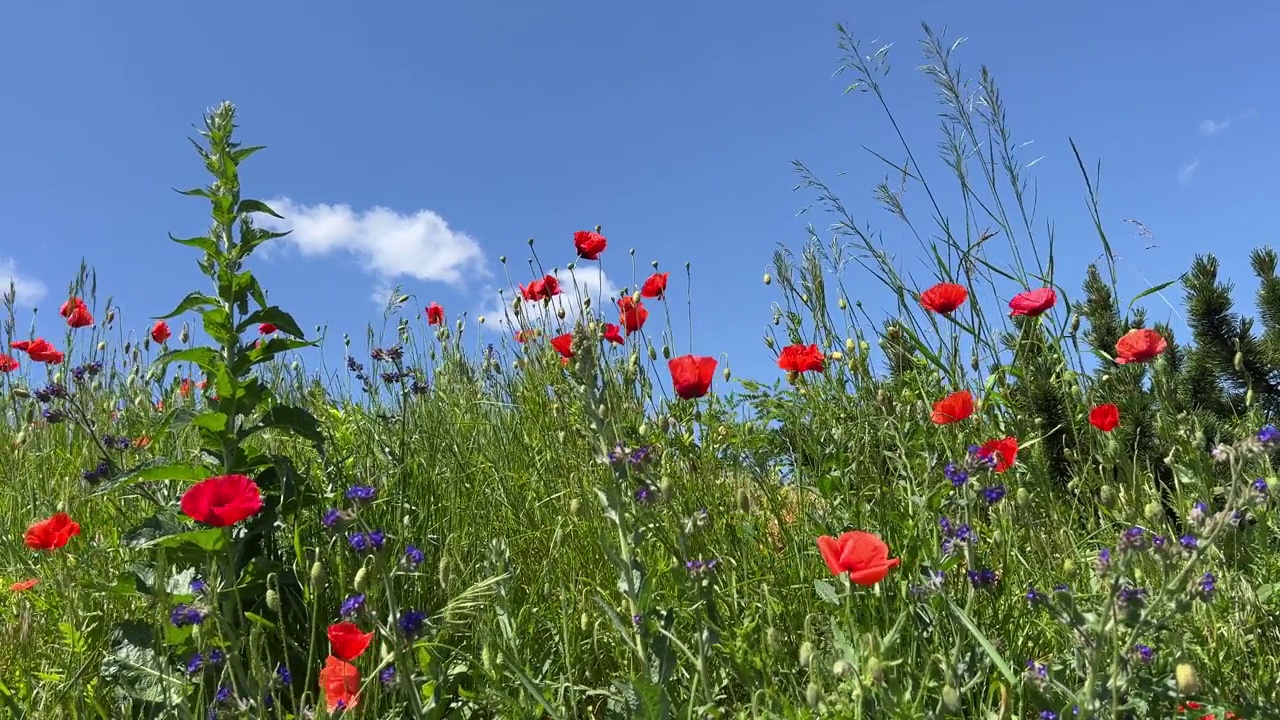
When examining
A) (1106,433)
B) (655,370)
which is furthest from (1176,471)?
(655,370)

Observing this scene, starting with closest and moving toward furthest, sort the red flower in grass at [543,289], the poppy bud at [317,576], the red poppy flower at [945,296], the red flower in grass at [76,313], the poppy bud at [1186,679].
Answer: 1. the poppy bud at [1186,679]
2. the poppy bud at [317,576]
3. the red poppy flower at [945,296]
4. the red flower in grass at [543,289]
5. the red flower in grass at [76,313]

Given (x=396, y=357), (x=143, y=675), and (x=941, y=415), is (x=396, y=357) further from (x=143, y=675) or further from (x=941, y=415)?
(x=941, y=415)

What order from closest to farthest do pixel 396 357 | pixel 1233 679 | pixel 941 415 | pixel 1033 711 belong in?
1. pixel 1233 679
2. pixel 1033 711
3. pixel 941 415
4. pixel 396 357

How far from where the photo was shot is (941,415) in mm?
1889

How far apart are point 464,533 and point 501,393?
1.54m

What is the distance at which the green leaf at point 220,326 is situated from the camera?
5.74 ft

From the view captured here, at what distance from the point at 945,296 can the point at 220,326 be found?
6.24 feet

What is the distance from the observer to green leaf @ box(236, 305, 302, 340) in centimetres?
178

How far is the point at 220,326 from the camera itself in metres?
1.78

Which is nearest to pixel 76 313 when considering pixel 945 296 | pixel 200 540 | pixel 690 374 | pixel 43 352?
pixel 43 352

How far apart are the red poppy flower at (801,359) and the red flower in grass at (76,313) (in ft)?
11.3

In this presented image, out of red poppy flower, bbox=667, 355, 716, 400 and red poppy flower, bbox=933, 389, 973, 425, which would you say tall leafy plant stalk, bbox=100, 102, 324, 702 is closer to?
red poppy flower, bbox=667, 355, 716, 400

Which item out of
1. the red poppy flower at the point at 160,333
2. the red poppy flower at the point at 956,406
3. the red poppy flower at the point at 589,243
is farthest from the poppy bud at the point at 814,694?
the red poppy flower at the point at 160,333

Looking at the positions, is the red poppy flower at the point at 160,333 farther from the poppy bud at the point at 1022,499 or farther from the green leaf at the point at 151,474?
the poppy bud at the point at 1022,499
